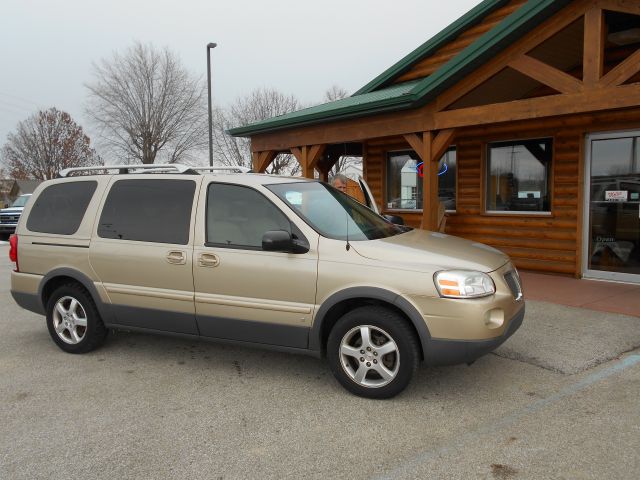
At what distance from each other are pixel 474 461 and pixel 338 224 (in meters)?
2.08

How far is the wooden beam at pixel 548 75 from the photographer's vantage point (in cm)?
628

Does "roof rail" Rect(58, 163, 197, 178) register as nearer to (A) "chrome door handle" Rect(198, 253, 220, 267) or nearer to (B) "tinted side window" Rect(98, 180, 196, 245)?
(B) "tinted side window" Rect(98, 180, 196, 245)

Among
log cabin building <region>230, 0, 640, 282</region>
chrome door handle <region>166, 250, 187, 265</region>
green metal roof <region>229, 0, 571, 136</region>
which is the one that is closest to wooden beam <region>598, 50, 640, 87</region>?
log cabin building <region>230, 0, 640, 282</region>

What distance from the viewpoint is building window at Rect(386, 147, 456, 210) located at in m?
10.4

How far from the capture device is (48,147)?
59125 mm

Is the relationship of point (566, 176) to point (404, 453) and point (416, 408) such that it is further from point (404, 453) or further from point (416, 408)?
point (404, 453)

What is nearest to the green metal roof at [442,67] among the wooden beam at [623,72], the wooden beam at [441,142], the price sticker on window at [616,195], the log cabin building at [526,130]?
the log cabin building at [526,130]

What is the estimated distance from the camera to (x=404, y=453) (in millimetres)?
3090

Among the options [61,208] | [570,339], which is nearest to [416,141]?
[570,339]

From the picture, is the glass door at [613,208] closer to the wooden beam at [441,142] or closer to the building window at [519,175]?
the building window at [519,175]

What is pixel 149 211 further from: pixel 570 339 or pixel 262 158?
pixel 262 158

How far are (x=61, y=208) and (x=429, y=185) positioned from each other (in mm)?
5160

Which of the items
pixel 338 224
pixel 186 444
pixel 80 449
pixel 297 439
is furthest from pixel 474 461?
pixel 80 449

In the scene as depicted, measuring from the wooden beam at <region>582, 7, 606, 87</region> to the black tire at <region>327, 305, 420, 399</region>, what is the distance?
424cm
